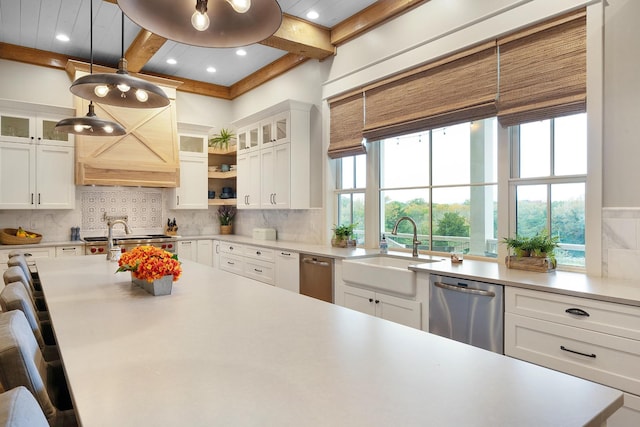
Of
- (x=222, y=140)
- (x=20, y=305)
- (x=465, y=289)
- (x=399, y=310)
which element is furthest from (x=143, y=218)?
(x=465, y=289)

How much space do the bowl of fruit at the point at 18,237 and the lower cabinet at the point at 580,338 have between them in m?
5.21

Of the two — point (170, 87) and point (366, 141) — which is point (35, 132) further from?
point (366, 141)

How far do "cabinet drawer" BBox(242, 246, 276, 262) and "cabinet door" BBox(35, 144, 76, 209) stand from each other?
7.55 feet

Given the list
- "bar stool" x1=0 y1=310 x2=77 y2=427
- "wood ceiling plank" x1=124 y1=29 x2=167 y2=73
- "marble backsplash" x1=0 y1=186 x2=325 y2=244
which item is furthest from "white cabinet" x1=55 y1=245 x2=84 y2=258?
"bar stool" x1=0 y1=310 x2=77 y2=427

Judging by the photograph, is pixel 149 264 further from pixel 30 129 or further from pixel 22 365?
pixel 30 129

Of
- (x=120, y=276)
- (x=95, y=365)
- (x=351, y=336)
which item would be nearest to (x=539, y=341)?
(x=351, y=336)

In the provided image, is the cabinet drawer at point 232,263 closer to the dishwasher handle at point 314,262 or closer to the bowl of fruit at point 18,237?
the dishwasher handle at point 314,262

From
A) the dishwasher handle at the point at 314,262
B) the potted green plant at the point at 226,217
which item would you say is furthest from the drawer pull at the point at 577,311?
the potted green plant at the point at 226,217

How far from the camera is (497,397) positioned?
97cm

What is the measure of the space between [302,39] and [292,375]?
154 inches

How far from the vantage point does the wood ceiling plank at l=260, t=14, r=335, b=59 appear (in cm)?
412

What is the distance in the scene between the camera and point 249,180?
5664 mm

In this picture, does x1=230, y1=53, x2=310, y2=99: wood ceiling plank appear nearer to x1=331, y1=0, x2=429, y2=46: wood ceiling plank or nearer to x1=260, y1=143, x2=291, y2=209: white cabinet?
x1=331, y1=0, x2=429, y2=46: wood ceiling plank

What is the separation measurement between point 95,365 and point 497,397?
3.68 feet
